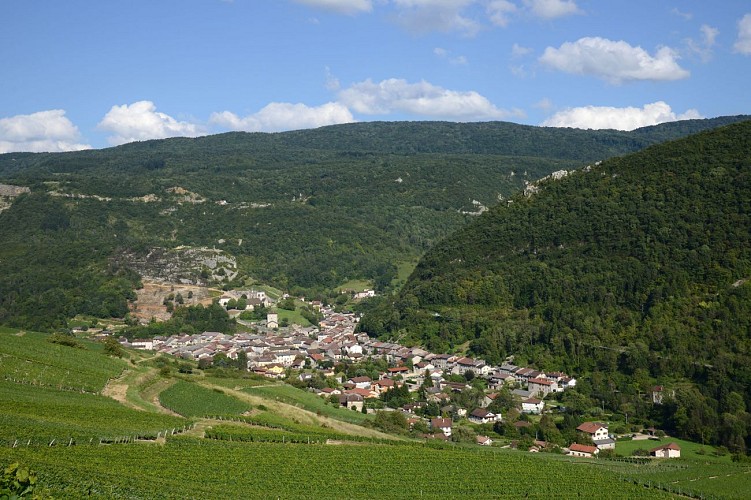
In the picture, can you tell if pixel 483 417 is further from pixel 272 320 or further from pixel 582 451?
pixel 272 320

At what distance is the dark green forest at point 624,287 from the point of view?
6172 centimetres

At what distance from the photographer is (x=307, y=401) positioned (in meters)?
57.1

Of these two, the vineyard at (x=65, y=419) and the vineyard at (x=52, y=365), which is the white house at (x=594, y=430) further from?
the vineyard at (x=52, y=365)

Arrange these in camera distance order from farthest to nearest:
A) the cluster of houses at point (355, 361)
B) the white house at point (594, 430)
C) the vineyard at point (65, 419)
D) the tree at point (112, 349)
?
1. the cluster of houses at point (355, 361)
2. the tree at point (112, 349)
3. the white house at point (594, 430)
4. the vineyard at point (65, 419)

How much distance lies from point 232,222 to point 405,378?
82.4 meters

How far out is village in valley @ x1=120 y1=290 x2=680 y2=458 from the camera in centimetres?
5422

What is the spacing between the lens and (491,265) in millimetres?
89812

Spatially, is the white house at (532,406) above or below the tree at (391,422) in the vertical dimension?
below

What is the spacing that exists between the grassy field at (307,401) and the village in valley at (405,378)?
1920 millimetres

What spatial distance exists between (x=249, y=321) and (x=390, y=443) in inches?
2244

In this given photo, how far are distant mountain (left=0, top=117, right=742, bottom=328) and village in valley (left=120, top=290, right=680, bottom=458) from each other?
2091 centimetres

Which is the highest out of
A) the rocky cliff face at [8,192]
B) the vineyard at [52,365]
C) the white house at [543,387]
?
the rocky cliff face at [8,192]

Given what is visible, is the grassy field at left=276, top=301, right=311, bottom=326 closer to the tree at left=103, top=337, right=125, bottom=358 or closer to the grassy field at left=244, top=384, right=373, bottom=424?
the grassy field at left=244, top=384, right=373, bottom=424

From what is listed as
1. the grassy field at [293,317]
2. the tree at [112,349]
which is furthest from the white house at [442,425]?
the grassy field at [293,317]
